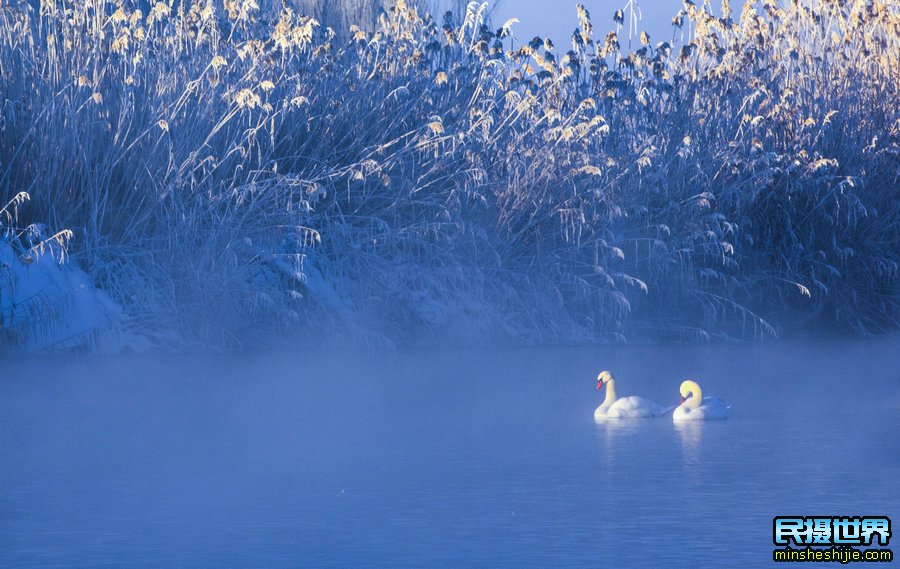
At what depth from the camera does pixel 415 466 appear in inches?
263

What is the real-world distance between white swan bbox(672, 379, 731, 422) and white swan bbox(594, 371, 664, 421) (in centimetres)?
15

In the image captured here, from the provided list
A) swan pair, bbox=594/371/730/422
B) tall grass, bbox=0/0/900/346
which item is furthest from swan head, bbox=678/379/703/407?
tall grass, bbox=0/0/900/346

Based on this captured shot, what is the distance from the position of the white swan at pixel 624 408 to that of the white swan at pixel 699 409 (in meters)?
0.15

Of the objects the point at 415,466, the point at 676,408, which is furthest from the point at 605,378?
the point at 415,466

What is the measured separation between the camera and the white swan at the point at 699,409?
27.9ft

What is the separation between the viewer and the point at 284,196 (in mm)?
13359

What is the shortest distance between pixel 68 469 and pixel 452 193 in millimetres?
7675

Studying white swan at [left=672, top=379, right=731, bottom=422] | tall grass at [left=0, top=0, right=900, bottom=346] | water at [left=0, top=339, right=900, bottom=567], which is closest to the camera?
water at [left=0, top=339, right=900, bottom=567]

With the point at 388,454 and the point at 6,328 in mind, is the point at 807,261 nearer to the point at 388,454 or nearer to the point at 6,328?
the point at 6,328

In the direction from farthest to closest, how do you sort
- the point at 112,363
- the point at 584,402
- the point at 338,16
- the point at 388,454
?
1. the point at 338,16
2. the point at 112,363
3. the point at 584,402
4. the point at 388,454

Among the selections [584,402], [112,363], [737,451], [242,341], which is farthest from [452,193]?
[737,451]

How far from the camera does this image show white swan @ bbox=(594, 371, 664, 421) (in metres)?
8.66

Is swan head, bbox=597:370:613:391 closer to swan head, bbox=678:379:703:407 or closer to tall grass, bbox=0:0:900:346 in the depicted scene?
swan head, bbox=678:379:703:407

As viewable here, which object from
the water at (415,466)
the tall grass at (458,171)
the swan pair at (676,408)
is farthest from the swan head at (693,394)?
the tall grass at (458,171)
